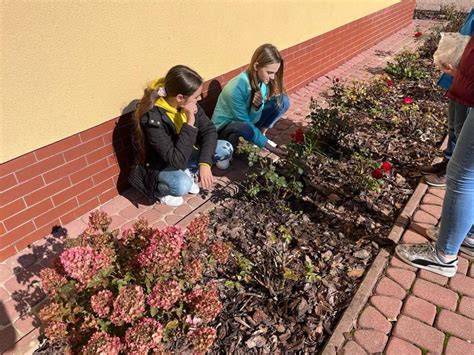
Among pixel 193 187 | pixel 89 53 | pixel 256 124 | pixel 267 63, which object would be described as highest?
pixel 89 53

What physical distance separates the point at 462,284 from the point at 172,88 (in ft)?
7.70

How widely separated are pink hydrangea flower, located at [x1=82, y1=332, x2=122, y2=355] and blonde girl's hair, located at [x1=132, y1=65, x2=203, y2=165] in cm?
162

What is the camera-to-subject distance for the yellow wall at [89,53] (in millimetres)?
2299

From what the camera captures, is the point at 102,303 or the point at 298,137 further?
the point at 298,137

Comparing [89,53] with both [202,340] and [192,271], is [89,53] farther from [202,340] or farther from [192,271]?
[202,340]

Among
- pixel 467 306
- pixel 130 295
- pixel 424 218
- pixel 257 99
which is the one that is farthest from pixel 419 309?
pixel 257 99

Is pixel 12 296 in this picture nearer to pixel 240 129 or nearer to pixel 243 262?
pixel 243 262

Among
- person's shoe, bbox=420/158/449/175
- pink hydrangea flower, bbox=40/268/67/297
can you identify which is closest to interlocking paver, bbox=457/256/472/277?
person's shoe, bbox=420/158/449/175

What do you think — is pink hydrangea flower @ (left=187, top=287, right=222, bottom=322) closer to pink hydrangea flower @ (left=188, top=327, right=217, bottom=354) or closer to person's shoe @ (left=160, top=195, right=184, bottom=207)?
pink hydrangea flower @ (left=188, top=327, right=217, bottom=354)

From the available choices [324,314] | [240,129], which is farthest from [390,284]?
[240,129]

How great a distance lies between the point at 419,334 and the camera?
212 cm

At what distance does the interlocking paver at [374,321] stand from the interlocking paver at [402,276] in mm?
304

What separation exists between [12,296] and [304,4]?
4.59m

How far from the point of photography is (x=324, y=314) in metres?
2.25
